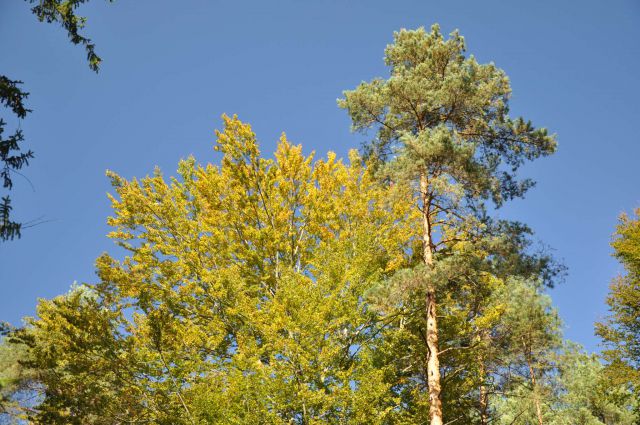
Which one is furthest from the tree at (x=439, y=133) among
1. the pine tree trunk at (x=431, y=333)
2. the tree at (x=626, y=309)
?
the tree at (x=626, y=309)

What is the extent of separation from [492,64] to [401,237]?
4.45 metres

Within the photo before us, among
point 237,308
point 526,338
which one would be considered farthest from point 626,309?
point 237,308

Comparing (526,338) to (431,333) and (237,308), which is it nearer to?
(431,333)

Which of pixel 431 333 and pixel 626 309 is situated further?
pixel 626 309

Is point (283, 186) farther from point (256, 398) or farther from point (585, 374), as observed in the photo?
point (585, 374)

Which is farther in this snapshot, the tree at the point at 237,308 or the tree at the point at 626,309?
the tree at the point at 626,309

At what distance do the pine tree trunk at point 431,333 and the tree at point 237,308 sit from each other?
67 cm

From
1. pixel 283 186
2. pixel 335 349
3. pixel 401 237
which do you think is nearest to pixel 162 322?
pixel 335 349

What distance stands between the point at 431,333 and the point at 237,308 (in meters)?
3.66

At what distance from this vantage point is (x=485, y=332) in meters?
9.03

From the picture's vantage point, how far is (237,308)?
7766mm

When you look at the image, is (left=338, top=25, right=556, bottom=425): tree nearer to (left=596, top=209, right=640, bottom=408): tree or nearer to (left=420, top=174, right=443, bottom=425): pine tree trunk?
(left=420, top=174, right=443, bottom=425): pine tree trunk

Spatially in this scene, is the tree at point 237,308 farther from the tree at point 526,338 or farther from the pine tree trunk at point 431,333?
the tree at point 526,338

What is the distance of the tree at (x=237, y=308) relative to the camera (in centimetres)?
699
